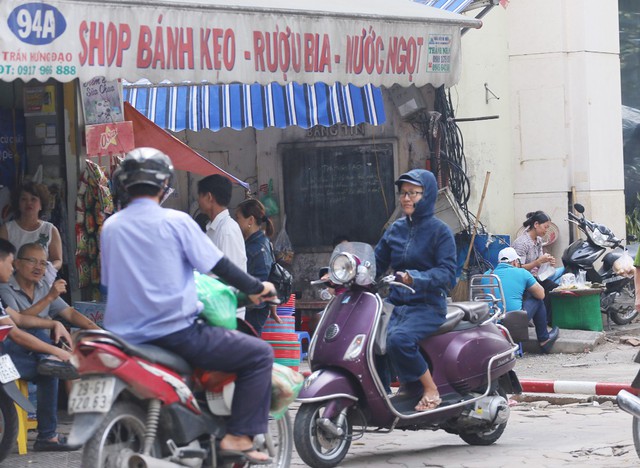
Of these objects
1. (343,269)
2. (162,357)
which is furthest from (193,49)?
(162,357)

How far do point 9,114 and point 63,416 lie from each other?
7.99 feet

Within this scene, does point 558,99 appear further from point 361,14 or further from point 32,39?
point 32,39

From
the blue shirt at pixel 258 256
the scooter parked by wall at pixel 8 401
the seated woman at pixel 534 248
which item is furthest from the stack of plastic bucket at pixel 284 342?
the seated woman at pixel 534 248

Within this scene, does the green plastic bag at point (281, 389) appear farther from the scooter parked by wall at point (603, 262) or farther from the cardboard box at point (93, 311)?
the scooter parked by wall at point (603, 262)

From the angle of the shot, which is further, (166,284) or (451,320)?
(451,320)

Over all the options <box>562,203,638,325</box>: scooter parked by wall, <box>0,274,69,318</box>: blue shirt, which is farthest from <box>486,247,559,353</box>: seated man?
<box>0,274,69,318</box>: blue shirt

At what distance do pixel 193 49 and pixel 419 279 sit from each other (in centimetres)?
217

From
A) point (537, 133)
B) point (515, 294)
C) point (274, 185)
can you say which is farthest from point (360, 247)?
point (537, 133)

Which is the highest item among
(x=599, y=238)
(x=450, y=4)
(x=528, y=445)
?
(x=450, y=4)

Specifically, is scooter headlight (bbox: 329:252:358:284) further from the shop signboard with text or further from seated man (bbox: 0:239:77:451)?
seated man (bbox: 0:239:77:451)

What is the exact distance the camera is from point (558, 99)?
1583 centimetres

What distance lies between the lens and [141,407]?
5.12 m

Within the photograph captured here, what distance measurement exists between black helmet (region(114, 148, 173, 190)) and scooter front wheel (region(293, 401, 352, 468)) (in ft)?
6.72

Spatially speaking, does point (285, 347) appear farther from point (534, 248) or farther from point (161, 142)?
point (534, 248)
